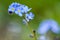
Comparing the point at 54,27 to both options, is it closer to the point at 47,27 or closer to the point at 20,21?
the point at 47,27

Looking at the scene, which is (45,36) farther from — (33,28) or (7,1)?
(7,1)

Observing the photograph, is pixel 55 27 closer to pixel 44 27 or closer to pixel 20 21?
pixel 44 27

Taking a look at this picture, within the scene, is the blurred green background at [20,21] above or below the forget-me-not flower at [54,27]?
above

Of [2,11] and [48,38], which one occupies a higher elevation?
[2,11]

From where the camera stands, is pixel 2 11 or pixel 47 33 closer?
pixel 47 33

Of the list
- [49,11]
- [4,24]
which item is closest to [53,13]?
[49,11]

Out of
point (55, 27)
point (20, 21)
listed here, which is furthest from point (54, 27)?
point (20, 21)
